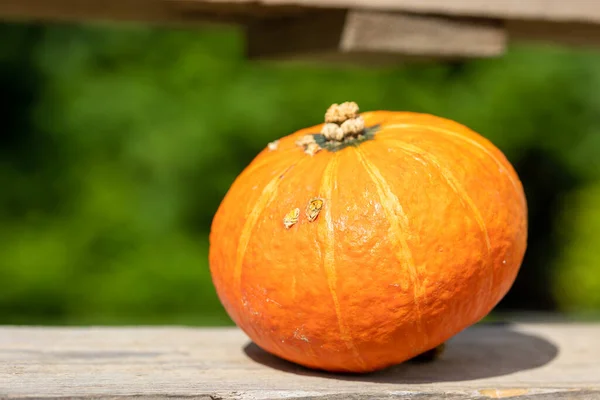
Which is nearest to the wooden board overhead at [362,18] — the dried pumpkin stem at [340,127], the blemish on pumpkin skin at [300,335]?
the dried pumpkin stem at [340,127]

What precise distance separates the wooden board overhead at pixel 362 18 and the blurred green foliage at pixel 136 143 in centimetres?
182

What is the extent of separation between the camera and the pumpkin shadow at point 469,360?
69.0 inches

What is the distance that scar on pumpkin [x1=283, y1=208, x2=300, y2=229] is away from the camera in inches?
65.9

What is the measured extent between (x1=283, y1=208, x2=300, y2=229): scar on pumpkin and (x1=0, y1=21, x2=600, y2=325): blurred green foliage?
2283 millimetres

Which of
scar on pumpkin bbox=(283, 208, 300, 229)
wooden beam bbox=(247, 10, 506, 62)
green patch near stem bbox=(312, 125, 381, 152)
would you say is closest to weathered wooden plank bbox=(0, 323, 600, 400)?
scar on pumpkin bbox=(283, 208, 300, 229)

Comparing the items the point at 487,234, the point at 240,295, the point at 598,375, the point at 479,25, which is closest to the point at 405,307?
the point at 487,234

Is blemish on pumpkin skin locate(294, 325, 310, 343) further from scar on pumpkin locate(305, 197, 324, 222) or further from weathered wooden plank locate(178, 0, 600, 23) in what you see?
weathered wooden plank locate(178, 0, 600, 23)

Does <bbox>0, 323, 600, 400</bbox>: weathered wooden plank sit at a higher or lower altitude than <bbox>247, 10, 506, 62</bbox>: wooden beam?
lower

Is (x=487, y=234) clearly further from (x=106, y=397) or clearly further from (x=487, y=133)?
(x=487, y=133)

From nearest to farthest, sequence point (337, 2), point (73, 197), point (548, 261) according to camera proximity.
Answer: point (337, 2)
point (73, 197)
point (548, 261)

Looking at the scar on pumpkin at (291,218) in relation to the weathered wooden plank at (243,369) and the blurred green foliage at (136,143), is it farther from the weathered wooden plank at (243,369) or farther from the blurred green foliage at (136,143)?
the blurred green foliage at (136,143)

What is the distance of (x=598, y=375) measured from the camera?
176 cm

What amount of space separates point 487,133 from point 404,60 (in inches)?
83.3

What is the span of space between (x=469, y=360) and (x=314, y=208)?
0.54 meters
